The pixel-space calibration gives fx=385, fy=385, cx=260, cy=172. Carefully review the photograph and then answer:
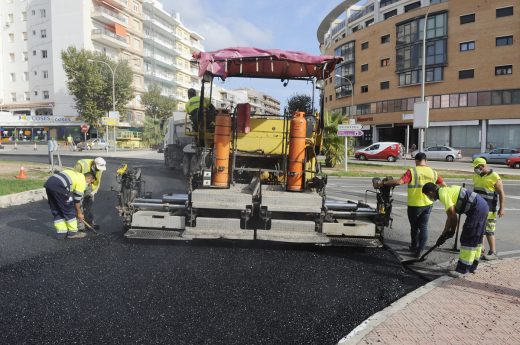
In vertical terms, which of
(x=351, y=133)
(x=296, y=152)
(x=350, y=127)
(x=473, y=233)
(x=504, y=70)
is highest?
(x=504, y=70)

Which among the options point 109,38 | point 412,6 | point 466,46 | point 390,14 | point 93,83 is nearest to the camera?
point 466,46

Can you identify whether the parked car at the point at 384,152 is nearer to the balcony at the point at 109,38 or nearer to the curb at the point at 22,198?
the curb at the point at 22,198

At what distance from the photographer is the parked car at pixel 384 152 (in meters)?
31.6

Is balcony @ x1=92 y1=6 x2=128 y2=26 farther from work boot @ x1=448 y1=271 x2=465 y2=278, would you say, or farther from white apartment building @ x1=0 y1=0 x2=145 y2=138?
work boot @ x1=448 y1=271 x2=465 y2=278

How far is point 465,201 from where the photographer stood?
4695mm

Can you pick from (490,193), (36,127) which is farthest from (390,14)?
(490,193)

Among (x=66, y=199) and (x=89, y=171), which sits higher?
(x=89, y=171)

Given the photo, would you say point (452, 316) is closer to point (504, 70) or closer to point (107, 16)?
point (504, 70)

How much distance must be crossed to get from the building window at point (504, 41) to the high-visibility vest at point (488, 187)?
131 feet

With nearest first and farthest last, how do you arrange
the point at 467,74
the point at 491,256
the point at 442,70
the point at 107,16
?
the point at 491,256, the point at 467,74, the point at 442,70, the point at 107,16

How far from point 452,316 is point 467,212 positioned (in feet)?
5.07

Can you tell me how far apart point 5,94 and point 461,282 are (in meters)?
65.1

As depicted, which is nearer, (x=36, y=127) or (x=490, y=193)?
(x=490, y=193)

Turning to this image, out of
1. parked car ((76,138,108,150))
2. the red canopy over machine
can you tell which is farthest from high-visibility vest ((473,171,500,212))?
parked car ((76,138,108,150))
